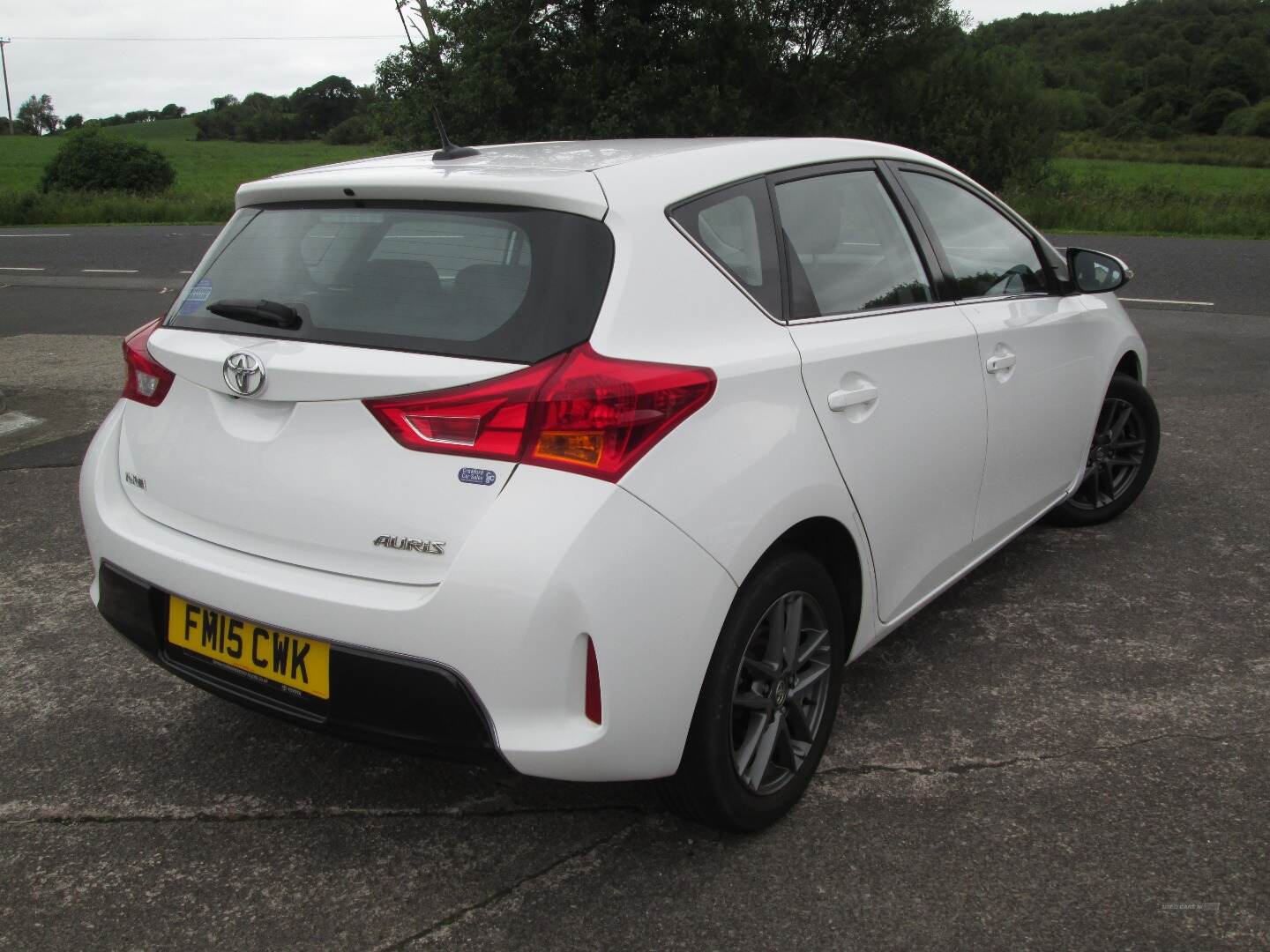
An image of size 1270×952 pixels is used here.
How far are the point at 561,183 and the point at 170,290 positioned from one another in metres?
12.1

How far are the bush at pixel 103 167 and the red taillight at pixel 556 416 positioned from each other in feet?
111

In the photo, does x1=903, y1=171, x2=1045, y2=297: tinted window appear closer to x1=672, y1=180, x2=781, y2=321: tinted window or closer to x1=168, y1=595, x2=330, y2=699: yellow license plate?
x1=672, y1=180, x2=781, y2=321: tinted window

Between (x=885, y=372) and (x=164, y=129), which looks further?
(x=164, y=129)

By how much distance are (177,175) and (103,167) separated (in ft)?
35.3

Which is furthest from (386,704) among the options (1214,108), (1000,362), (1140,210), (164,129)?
(164,129)

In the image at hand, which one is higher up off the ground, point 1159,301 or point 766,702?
point 1159,301

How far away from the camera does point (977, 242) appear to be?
359 cm

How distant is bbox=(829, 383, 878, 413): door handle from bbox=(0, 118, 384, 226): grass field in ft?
55.1

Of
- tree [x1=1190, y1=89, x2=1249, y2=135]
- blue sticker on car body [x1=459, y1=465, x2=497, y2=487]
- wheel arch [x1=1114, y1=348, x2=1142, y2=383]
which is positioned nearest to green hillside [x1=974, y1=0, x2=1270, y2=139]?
tree [x1=1190, y1=89, x2=1249, y2=135]

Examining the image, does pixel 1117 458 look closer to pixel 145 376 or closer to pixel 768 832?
pixel 768 832

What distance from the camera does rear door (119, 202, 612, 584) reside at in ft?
7.12

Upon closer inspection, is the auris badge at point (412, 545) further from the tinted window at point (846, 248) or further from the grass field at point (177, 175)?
the grass field at point (177, 175)

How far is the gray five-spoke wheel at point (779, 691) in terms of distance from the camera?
2504 mm

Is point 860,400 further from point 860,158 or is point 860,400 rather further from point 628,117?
point 628,117
